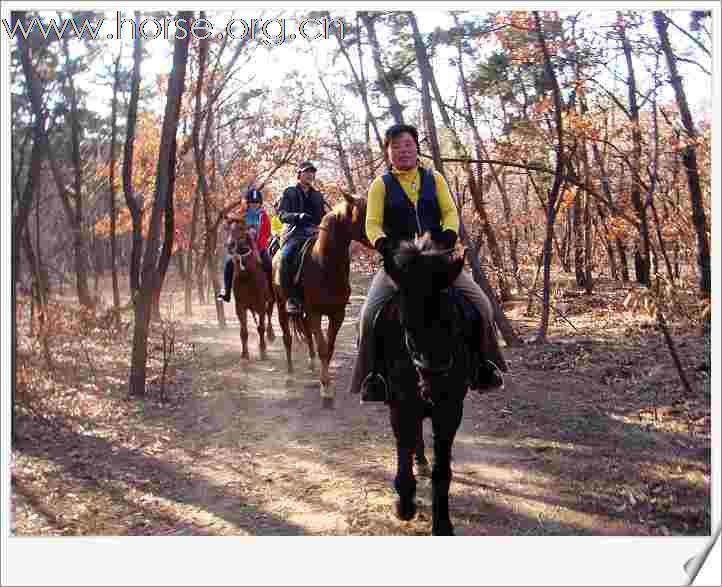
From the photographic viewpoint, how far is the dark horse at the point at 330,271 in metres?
5.18

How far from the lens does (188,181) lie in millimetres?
11453

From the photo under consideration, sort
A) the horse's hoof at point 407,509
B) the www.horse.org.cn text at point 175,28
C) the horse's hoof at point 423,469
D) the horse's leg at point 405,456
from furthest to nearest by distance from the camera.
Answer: the www.horse.org.cn text at point 175,28 → the horse's hoof at point 423,469 → the horse's hoof at point 407,509 → the horse's leg at point 405,456

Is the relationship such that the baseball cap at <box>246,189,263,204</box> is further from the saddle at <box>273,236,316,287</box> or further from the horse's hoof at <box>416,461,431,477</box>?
the horse's hoof at <box>416,461,431,477</box>

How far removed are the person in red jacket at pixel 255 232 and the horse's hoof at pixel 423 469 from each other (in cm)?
466

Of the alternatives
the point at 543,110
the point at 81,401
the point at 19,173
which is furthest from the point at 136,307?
the point at 543,110

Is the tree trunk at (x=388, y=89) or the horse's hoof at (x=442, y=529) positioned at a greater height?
the tree trunk at (x=388, y=89)

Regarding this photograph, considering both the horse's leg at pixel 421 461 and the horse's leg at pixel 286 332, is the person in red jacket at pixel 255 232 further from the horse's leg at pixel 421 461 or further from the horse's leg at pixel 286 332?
the horse's leg at pixel 421 461

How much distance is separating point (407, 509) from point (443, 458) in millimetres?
538

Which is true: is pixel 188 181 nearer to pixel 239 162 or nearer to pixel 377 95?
pixel 239 162

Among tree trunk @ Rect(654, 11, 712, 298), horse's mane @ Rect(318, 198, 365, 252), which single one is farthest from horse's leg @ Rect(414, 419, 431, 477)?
tree trunk @ Rect(654, 11, 712, 298)

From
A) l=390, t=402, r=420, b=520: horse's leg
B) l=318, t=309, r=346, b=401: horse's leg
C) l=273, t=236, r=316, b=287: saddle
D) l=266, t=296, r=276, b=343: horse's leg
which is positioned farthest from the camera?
l=266, t=296, r=276, b=343: horse's leg

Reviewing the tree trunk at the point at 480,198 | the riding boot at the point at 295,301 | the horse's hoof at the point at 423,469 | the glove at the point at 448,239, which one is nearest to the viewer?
the glove at the point at 448,239

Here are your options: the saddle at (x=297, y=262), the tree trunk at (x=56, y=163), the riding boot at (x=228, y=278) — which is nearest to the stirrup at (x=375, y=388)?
the saddle at (x=297, y=262)

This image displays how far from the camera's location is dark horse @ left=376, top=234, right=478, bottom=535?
2844 mm
